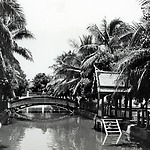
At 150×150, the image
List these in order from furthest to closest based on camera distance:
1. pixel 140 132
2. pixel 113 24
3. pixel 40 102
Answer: pixel 40 102 → pixel 113 24 → pixel 140 132

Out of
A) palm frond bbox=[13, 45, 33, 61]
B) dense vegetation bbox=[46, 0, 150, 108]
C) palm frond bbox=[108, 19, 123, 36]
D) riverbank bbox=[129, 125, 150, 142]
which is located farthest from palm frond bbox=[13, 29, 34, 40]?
riverbank bbox=[129, 125, 150, 142]

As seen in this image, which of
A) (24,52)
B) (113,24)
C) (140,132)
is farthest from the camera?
(113,24)

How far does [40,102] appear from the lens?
35844mm

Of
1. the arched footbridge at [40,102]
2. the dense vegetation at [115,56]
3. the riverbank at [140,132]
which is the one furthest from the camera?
the arched footbridge at [40,102]

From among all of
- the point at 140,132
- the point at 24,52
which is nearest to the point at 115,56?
the point at 24,52

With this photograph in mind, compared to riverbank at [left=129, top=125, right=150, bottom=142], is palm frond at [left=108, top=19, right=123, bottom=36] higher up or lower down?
higher up

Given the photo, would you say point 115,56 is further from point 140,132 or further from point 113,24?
point 140,132

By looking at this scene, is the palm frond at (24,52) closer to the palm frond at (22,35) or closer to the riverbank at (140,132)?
the palm frond at (22,35)

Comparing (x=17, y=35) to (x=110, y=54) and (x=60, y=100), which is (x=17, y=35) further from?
(x=60, y=100)

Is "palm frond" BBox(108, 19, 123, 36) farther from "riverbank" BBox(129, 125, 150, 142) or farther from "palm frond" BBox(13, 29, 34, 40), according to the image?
"riverbank" BBox(129, 125, 150, 142)

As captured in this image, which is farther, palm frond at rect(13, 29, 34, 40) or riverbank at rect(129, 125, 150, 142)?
palm frond at rect(13, 29, 34, 40)

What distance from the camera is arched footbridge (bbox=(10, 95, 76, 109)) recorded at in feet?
113

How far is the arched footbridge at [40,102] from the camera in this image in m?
34.6

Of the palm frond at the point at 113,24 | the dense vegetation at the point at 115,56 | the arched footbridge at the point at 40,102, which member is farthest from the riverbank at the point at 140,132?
the arched footbridge at the point at 40,102
